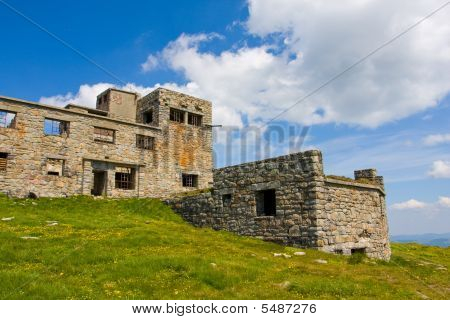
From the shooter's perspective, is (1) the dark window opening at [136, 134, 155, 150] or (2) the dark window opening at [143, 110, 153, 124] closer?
(1) the dark window opening at [136, 134, 155, 150]

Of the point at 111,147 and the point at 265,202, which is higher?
the point at 111,147

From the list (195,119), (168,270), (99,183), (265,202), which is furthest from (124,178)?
(168,270)

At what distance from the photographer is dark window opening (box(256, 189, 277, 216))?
1895 cm

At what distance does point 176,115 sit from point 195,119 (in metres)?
2.56

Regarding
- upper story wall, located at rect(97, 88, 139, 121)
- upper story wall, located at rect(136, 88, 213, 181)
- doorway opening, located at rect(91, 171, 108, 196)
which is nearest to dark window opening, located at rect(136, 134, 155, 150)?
upper story wall, located at rect(136, 88, 213, 181)

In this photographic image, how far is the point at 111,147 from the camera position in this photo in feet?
101

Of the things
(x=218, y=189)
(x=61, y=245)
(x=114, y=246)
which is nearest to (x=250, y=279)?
(x=114, y=246)

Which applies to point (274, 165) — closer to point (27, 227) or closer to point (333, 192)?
point (333, 192)

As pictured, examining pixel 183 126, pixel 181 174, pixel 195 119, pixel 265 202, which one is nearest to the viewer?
pixel 265 202

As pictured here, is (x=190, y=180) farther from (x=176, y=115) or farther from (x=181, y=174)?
(x=176, y=115)

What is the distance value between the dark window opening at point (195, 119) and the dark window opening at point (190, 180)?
18.7 feet

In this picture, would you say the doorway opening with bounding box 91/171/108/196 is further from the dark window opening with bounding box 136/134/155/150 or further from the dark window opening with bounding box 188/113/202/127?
the dark window opening with bounding box 188/113/202/127

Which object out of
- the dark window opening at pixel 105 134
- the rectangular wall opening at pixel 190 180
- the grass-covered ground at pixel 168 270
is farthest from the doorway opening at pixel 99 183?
the grass-covered ground at pixel 168 270
